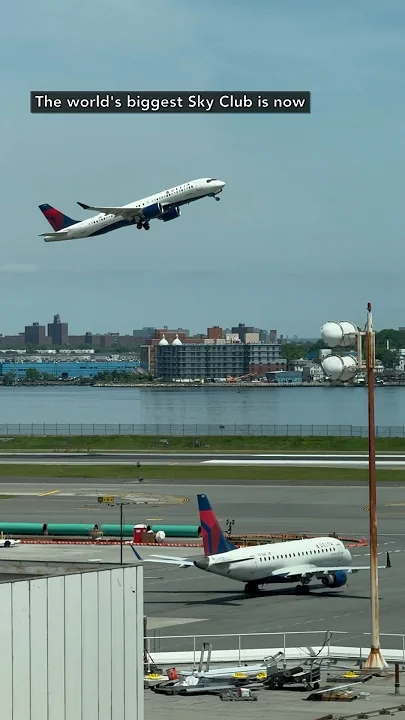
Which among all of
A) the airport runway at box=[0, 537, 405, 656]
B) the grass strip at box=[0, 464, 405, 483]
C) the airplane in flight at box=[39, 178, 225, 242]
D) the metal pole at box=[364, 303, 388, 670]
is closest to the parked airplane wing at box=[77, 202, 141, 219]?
the airplane in flight at box=[39, 178, 225, 242]

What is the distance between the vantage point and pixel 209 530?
78438 millimetres

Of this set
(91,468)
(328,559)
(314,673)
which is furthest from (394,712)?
(91,468)

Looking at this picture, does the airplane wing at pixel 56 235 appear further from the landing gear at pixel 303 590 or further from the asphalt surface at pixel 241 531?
the landing gear at pixel 303 590

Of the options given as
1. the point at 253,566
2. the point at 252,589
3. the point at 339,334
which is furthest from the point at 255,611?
the point at 339,334

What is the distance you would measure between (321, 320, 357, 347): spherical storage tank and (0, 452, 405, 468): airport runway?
11134 cm

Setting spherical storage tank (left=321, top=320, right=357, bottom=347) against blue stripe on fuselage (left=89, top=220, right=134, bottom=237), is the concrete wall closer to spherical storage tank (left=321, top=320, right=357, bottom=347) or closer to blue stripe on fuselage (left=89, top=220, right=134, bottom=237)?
spherical storage tank (left=321, top=320, right=357, bottom=347)

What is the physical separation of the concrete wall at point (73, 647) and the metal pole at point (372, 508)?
Result: 716 inches

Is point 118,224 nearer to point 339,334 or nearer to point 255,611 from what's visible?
point 255,611

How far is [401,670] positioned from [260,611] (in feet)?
63.1

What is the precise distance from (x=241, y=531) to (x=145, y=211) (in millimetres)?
51710

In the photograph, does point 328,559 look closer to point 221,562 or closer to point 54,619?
point 221,562

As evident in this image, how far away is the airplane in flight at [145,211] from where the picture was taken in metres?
152

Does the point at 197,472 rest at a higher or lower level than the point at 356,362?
lower

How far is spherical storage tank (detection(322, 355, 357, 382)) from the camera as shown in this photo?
165ft
